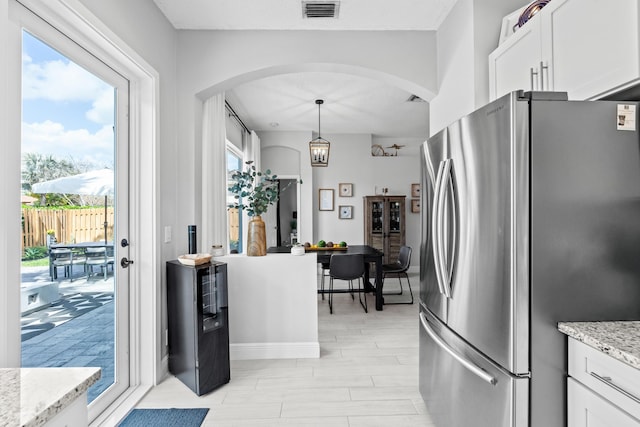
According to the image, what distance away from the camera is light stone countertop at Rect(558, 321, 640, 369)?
102 cm

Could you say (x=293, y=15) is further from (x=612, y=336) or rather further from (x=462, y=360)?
(x=612, y=336)

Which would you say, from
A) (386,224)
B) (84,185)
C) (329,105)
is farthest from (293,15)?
(386,224)

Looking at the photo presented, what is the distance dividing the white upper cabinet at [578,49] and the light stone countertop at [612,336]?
859 millimetres

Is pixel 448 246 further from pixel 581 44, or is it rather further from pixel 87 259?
pixel 87 259

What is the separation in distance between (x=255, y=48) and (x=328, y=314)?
2972 millimetres

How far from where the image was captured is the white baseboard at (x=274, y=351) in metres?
2.99

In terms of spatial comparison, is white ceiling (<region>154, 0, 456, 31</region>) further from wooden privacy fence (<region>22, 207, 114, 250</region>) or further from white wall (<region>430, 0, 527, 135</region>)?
wooden privacy fence (<region>22, 207, 114, 250</region>)

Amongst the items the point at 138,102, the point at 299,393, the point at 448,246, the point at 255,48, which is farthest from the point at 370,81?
the point at 299,393

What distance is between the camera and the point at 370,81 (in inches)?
168

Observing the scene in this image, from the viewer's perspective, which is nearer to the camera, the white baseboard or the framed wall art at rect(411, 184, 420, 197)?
the white baseboard

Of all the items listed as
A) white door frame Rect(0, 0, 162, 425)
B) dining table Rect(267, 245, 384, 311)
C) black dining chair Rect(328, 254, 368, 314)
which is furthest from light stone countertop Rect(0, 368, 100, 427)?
dining table Rect(267, 245, 384, 311)

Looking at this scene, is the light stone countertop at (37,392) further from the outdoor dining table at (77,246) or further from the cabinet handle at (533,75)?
the cabinet handle at (533,75)

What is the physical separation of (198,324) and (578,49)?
253 cm

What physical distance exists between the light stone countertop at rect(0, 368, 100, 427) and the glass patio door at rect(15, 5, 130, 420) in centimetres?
73
